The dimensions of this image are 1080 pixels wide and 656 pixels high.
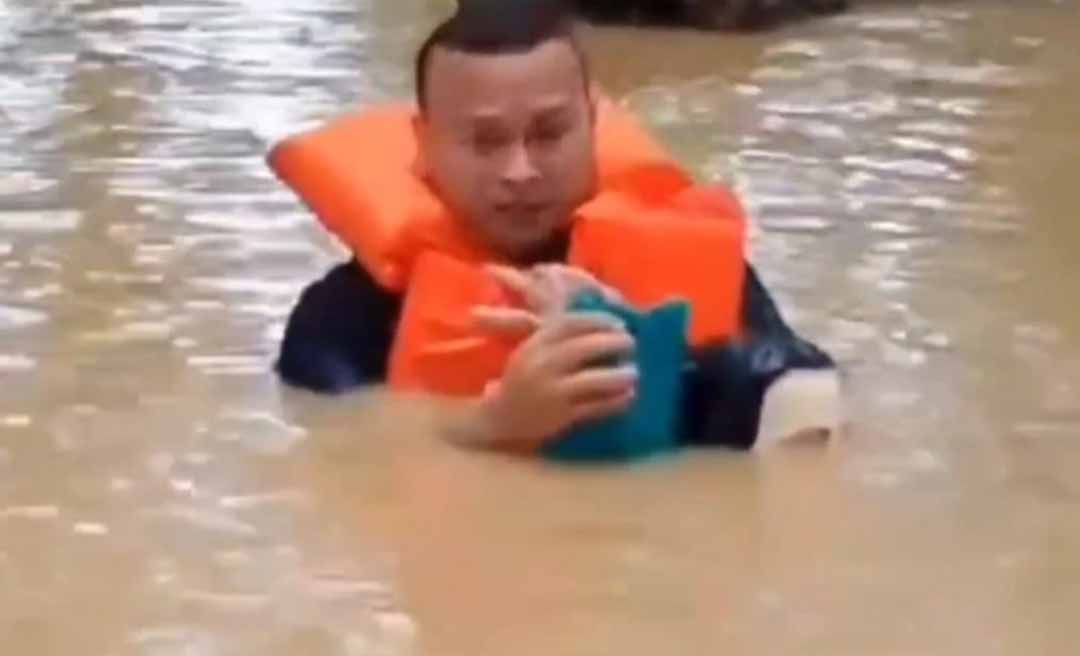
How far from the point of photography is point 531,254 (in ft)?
5.89

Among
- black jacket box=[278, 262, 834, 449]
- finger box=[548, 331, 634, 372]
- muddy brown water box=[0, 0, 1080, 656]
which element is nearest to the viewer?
muddy brown water box=[0, 0, 1080, 656]

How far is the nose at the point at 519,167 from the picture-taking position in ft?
5.66

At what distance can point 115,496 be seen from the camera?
5.43 ft

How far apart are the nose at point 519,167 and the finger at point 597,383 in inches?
6.1

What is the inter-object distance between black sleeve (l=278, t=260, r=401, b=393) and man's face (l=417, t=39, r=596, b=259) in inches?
4.3

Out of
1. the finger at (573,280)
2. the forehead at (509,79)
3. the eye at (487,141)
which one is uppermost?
the forehead at (509,79)

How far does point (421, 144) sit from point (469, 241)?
0.27ft

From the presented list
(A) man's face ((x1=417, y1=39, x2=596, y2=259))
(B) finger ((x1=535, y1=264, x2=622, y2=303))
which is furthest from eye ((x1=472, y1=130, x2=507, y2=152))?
(B) finger ((x1=535, y1=264, x2=622, y2=303))

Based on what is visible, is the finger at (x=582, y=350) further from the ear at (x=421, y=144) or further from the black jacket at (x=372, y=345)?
the ear at (x=421, y=144)

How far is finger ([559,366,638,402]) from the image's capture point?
1634mm

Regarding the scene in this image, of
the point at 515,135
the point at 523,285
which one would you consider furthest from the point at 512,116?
the point at 523,285

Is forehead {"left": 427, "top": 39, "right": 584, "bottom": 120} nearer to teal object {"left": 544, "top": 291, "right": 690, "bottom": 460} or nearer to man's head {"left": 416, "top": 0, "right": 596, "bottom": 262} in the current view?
man's head {"left": 416, "top": 0, "right": 596, "bottom": 262}

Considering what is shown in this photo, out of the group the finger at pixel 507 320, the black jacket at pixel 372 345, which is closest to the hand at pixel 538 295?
the finger at pixel 507 320

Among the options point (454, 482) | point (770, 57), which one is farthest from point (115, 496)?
point (770, 57)
